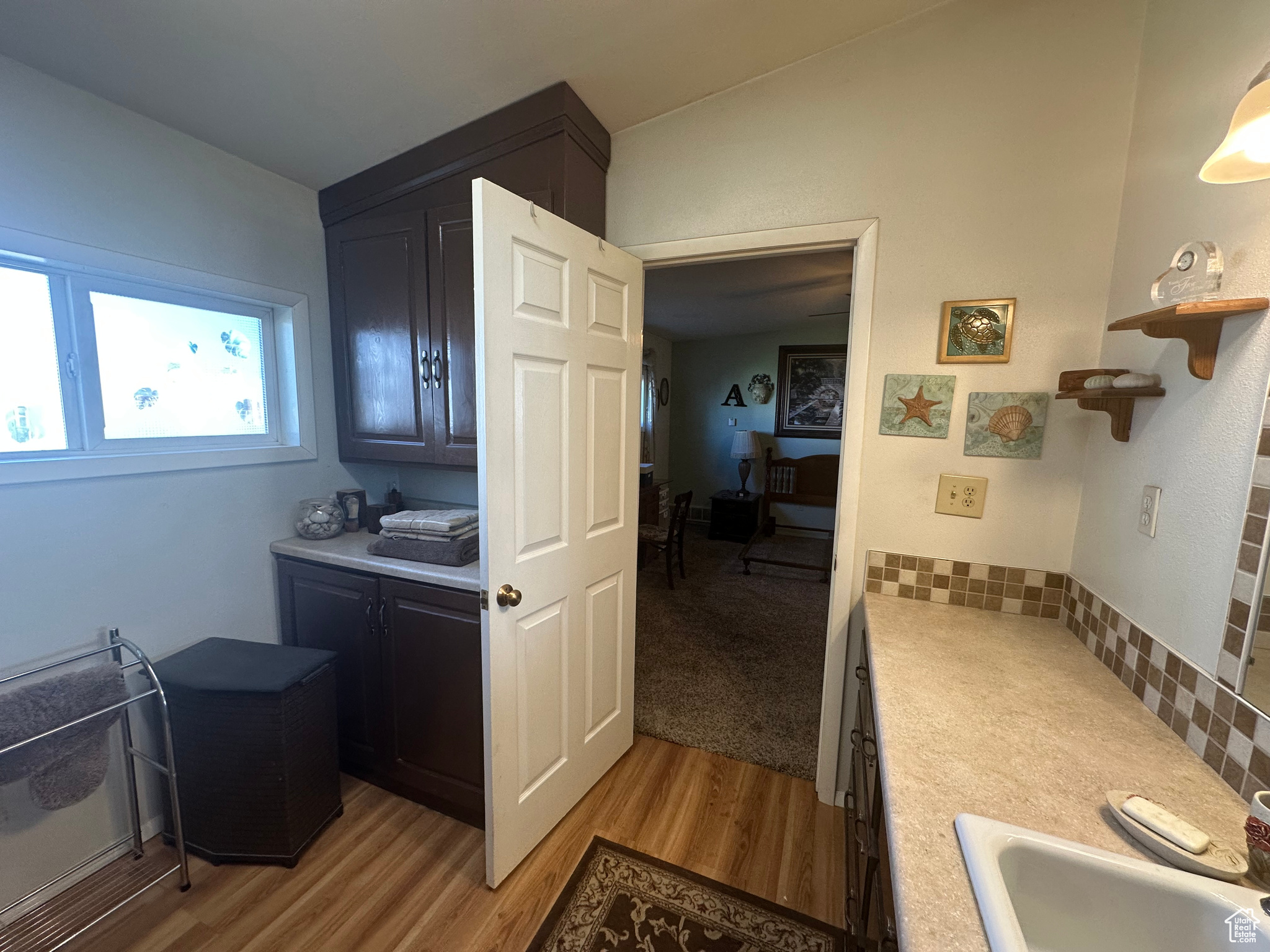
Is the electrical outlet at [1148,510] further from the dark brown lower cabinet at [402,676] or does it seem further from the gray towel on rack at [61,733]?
the gray towel on rack at [61,733]

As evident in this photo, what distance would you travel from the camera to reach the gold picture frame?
1.41 metres

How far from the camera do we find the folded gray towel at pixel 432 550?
167 centimetres

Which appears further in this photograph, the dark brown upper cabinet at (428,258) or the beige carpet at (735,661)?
the beige carpet at (735,661)

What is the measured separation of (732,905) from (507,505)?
135 cm

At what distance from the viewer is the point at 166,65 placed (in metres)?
1.36

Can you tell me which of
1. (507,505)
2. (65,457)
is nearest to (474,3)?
(507,505)

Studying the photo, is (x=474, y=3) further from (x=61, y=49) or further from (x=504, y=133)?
(x=61, y=49)

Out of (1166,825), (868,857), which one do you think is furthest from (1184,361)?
(868,857)

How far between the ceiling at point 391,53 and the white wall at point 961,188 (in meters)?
0.15

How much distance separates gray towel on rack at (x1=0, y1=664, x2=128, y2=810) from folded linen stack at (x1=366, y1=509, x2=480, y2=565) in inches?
29.5

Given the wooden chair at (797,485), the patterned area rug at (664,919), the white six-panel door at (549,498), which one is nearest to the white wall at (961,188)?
the white six-panel door at (549,498)

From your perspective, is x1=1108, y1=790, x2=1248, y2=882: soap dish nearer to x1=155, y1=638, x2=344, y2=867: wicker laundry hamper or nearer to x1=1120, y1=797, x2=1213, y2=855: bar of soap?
x1=1120, y1=797, x2=1213, y2=855: bar of soap

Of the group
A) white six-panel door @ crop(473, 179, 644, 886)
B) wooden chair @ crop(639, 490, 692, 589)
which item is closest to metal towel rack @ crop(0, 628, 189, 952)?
white six-panel door @ crop(473, 179, 644, 886)

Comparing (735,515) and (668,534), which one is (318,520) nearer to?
(668,534)
